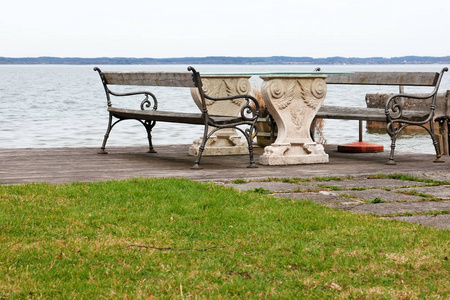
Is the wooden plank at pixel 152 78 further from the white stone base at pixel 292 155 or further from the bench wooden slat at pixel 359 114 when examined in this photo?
the bench wooden slat at pixel 359 114

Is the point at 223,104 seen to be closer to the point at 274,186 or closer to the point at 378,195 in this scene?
the point at 274,186

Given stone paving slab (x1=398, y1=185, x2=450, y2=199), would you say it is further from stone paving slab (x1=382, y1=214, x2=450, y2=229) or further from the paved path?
stone paving slab (x1=382, y1=214, x2=450, y2=229)

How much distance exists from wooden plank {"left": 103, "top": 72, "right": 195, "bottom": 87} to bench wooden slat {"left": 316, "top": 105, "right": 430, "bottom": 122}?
7.56ft

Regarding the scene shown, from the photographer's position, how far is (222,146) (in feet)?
32.9

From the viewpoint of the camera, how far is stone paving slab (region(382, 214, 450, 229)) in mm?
4875

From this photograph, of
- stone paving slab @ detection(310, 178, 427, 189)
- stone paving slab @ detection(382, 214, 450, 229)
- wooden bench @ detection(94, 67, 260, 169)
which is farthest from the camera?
wooden bench @ detection(94, 67, 260, 169)

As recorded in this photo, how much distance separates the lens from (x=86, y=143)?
20.0 metres

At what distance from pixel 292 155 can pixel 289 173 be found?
1.05 metres

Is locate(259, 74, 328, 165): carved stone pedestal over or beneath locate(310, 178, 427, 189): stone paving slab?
over

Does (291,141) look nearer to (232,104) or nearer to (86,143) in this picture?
(232,104)

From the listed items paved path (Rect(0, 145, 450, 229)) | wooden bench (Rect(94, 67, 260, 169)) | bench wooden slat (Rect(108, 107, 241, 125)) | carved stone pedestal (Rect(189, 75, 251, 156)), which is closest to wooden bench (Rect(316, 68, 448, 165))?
paved path (Rect(0, 145, 450, 229))

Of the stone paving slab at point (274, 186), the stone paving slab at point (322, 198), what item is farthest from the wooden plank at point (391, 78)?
the stone paving slab at point (322, 198)

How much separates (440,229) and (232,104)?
570 cm

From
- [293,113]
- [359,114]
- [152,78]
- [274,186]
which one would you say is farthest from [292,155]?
[274,186]
